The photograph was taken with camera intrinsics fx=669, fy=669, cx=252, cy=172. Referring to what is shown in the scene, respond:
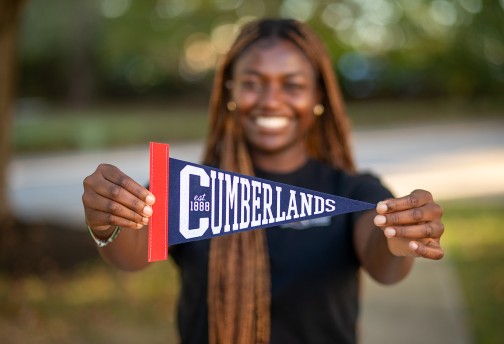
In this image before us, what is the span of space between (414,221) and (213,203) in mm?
547

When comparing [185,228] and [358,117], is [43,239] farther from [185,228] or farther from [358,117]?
[358,117]

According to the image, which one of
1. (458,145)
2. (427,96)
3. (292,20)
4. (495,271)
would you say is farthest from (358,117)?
(292,20)

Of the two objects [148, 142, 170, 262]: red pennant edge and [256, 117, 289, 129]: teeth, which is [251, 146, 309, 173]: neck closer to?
[256, 117, 289, 129]: teeth

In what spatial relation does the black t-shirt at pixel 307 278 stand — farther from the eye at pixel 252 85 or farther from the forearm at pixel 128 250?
the eye at pixel 252 85

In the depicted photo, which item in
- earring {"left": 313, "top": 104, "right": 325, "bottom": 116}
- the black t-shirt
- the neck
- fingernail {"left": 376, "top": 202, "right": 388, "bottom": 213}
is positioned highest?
earring {"left": 313, "top": 104, "right": 325, "bottom": 116}

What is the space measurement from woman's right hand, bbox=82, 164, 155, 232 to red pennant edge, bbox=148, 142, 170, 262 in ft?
0.11

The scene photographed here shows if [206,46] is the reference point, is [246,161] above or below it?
below

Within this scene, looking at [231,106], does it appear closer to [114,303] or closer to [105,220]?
[105,220]

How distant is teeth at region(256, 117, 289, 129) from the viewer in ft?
7.67

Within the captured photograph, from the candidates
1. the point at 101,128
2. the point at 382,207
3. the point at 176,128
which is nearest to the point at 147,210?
the point at 382,207

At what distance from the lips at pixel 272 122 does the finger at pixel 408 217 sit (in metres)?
0.70

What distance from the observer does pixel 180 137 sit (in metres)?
19.4

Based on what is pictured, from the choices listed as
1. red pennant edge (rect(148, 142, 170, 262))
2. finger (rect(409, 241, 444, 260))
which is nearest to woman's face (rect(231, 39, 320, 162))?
red pennant edge (rect(148, 142, 170, 262))

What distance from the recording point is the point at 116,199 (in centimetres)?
172
